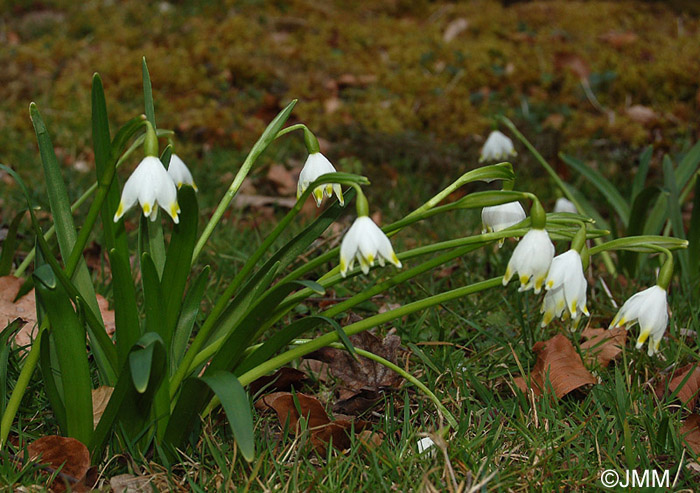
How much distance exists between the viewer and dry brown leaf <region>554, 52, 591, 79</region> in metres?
4.42

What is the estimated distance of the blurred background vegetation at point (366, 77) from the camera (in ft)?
12.2

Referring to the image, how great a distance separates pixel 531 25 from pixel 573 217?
4.10 meters

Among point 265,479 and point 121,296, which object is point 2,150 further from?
point 265,479

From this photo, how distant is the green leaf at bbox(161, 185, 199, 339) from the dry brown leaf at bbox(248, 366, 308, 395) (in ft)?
1.21

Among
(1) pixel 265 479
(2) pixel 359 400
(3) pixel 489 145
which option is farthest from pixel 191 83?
(1) pixel 265 479

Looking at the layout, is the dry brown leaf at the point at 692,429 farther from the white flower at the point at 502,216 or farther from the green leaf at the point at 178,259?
the green leaf at the point at 178,259

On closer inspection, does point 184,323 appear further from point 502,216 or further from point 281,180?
point 281,180

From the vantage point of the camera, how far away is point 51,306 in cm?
131

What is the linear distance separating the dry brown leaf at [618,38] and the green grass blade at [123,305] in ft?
13.5

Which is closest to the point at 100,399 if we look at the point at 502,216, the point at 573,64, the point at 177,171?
the point at 177,171

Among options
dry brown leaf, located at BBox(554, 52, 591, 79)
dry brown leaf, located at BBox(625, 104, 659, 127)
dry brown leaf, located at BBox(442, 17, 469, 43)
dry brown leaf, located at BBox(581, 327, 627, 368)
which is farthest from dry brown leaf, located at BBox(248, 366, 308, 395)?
dry brown leaf, located at BBox(442, 17, 469, 43)

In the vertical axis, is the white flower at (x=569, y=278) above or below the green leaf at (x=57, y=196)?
below

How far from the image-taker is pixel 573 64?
448 centimetres

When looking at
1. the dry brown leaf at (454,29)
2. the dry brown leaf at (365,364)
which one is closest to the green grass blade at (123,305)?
the dry brown leaf at (365,364)
